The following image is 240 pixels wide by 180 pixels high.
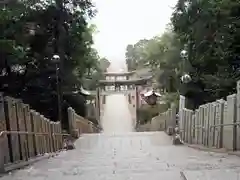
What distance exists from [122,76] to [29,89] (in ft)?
156

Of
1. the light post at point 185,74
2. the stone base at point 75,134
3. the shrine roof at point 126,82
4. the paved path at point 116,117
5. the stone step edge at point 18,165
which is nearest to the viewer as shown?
the stone step edge at point 18,165

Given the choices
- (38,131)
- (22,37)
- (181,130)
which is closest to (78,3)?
(22,37)

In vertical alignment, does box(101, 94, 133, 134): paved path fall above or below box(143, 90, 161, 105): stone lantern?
below

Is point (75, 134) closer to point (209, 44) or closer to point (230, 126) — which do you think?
point (209, 44)

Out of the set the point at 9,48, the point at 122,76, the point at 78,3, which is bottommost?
the point at 122,76

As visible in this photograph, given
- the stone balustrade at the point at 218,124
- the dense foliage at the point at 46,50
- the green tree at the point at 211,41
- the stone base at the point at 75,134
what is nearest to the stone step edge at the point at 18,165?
the stone balustrade at the point at 218,124

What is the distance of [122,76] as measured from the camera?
218ft

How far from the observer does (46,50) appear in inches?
777

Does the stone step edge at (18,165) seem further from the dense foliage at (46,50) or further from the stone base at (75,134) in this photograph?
the dense foliage at (46,50)

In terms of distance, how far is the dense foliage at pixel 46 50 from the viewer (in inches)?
739

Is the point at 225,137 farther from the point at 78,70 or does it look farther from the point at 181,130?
the point at 78,70

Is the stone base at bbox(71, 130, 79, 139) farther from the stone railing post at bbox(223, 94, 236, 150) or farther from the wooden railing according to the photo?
the stone railing post at bbox(223, 94, 236, 150)

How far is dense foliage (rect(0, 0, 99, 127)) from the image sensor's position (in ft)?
61.6

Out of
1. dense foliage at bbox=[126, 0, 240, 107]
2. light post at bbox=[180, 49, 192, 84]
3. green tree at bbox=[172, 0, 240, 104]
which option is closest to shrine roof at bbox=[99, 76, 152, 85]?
dense foliage at bbox=[126, 0, 240, 107]
